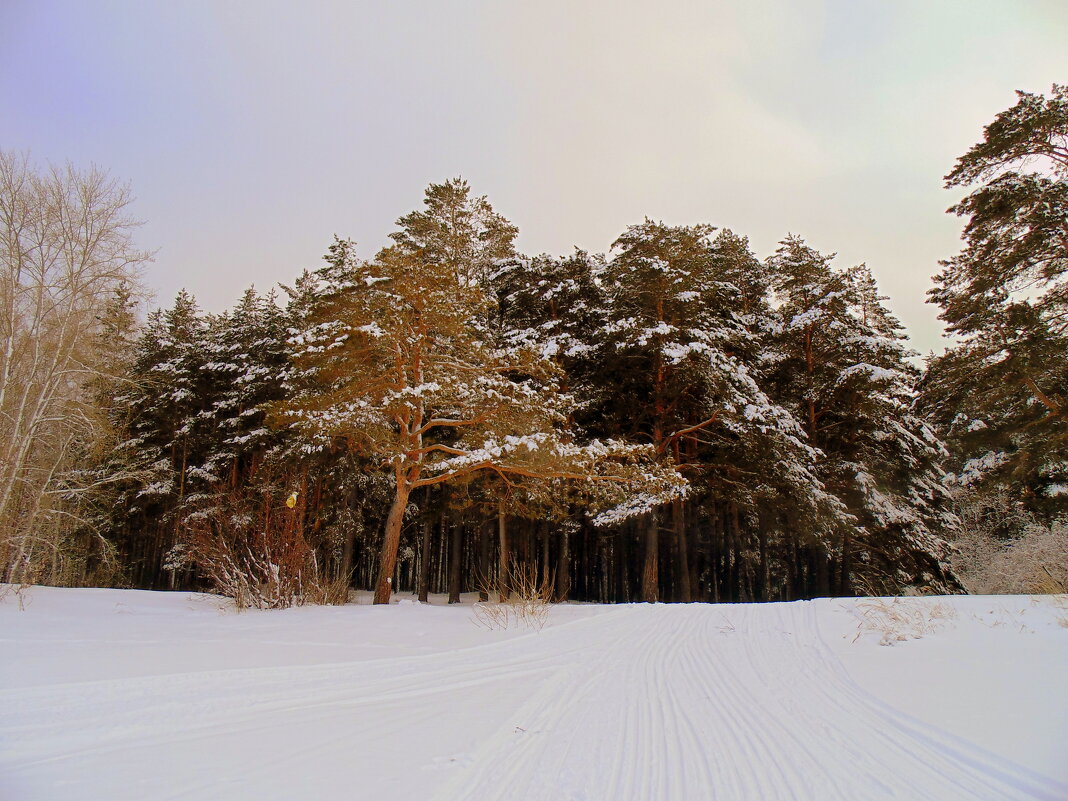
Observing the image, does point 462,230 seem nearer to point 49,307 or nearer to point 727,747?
point 49,307

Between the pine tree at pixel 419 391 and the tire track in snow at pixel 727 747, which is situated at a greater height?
the pine tree at pixel 419 391

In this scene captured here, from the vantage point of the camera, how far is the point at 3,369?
13117mm

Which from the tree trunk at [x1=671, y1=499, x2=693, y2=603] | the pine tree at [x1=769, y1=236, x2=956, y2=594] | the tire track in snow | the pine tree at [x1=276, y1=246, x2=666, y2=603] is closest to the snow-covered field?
the tire track in snow

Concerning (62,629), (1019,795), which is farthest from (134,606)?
(1019,795)

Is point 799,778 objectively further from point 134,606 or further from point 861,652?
point 134,606

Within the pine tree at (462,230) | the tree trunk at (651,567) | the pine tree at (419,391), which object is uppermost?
the pine tree at (462,230)

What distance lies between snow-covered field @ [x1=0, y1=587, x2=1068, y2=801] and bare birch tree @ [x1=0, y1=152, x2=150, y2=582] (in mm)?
8119

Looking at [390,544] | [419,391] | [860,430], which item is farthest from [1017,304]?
[390,544]

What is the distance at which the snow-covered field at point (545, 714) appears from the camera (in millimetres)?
2801

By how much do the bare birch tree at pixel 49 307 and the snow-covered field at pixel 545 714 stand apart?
8119mm

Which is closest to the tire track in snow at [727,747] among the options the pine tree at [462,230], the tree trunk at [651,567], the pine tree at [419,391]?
the pine tree at [419,391]

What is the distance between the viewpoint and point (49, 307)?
44.7 feet

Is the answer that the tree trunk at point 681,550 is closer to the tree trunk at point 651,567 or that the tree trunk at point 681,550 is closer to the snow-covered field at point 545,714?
the tree trunk at point 651,567

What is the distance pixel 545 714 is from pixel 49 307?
16.0 m
